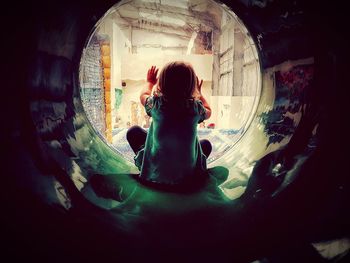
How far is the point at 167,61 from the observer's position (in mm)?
3645

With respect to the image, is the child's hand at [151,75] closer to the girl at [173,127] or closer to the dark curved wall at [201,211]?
the girl at [173,127]

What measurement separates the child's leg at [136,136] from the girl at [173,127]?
0.26 meters

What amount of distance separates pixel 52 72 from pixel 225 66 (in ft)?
23.3

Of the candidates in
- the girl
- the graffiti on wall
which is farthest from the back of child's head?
the graffiti on wall

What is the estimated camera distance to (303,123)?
54.4 inches

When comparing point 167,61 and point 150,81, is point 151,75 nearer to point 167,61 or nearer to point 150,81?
point 150,81

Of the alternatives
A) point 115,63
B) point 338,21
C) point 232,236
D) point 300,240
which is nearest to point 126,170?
point 232,236

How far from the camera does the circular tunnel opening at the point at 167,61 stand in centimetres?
381

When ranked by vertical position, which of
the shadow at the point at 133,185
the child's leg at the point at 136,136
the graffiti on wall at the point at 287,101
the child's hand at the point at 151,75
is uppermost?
the child's hand at the point at 151,75

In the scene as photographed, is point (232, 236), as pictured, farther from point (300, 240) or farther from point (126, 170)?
point (126, 170)

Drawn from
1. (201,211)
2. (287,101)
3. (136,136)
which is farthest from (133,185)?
(287,101)

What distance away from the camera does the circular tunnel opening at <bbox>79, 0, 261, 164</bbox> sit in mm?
3811

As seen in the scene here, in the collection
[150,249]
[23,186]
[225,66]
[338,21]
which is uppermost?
[225,66]

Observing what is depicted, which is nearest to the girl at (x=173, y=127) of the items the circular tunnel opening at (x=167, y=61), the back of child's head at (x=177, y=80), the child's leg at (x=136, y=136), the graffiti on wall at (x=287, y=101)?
the back of child's head at (x=177, y=80)
